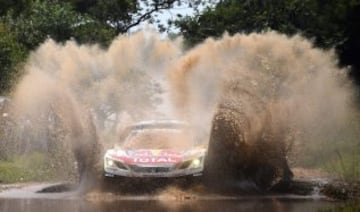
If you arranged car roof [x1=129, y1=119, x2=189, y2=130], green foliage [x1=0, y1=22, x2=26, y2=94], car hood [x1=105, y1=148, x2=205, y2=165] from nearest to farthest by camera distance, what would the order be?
1. car hood [x1=105, y1=148, x2=205, y2=165]
2. car roof [x1=129, y1=119, x2=189, y2=130]
3. green foliage [x1=0, y1=22, x2=26, y2=94]

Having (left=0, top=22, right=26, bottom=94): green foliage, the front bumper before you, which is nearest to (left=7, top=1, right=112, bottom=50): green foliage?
(left=0, top=22, right=26, bottom=94): green foliage

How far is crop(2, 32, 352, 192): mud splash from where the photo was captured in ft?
64.7

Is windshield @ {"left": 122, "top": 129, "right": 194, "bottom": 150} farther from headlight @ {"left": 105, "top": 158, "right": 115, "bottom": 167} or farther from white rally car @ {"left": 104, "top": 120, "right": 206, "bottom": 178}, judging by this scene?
headlight @ {"left": 105, "top": 158, "right": 115, "bottom": 167}

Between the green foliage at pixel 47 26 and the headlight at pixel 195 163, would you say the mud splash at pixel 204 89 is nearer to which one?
the headlight at pixel 195 163

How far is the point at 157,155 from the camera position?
17.8m

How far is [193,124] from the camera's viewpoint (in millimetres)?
20453

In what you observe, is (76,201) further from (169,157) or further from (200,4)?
(200,4)

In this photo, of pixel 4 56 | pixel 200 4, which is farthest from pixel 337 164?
pixel 200 4

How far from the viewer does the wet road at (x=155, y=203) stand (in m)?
15.0

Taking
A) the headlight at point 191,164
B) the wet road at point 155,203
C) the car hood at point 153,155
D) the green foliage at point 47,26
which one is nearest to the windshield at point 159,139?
the car hood at point 153,155

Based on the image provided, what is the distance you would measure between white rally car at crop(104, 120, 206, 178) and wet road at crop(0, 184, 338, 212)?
465 millimetres

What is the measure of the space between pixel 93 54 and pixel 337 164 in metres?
6.80

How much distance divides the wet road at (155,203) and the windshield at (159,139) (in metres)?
1.90

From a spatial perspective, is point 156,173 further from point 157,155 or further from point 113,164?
point 113,164
